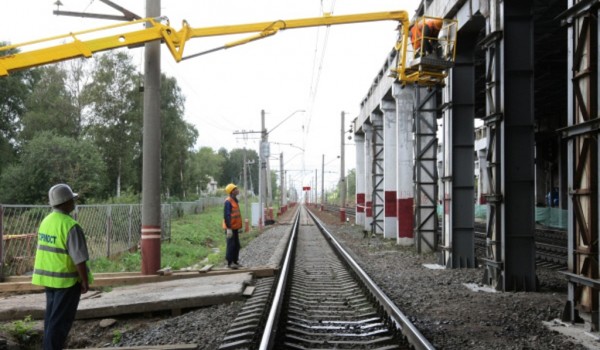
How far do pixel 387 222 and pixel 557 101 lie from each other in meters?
12.5

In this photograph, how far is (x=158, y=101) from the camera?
11.2m

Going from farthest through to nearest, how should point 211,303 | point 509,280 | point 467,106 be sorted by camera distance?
point 467,106 → point 509,280 → point 211,303

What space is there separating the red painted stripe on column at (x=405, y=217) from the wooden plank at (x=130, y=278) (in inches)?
383

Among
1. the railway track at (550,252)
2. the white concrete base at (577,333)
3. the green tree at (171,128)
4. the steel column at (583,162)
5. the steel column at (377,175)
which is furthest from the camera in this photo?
the green tree at (171,128)

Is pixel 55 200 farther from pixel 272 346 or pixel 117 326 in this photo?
pixel 117 326

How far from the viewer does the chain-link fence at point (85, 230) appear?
40.4 feet

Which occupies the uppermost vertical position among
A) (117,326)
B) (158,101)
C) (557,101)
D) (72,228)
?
(557,101)

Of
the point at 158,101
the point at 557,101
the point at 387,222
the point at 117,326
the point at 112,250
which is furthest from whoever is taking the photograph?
the point at 557,101

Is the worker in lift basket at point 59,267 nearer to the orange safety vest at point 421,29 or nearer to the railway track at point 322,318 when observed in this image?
the railway track at point 322,318

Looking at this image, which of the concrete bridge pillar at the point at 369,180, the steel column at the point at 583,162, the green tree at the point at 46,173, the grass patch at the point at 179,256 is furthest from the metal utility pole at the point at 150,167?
the green tree at the point at 46,173

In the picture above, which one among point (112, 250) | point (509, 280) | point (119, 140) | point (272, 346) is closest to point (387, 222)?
point (112, 250)

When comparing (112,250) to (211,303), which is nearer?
(211,303)

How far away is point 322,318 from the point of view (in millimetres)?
7707

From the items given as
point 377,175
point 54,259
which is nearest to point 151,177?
point 54,259
